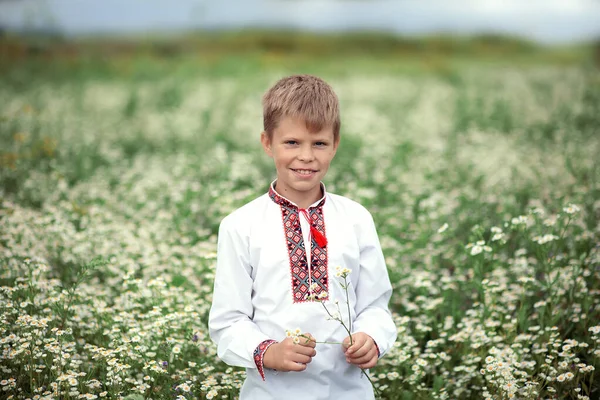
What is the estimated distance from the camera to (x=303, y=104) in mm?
2393

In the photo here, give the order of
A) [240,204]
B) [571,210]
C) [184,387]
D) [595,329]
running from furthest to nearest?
[240,204] < [571,210] < [595,329] < [184,387]

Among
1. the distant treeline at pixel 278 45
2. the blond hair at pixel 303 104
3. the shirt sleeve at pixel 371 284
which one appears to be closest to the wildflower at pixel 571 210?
the shirt sleeve at pixel 371 284

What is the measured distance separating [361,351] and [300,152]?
84cm

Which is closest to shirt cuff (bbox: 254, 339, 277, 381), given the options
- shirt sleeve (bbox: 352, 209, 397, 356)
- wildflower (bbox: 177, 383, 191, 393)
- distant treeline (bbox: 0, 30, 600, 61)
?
shirt sleeve (bbox: 352, 209, 397, 356)

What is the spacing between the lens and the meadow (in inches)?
122

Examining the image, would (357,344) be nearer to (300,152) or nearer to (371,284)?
(371,284)

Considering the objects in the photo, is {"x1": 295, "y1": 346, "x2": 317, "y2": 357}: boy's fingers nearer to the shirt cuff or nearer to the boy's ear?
the shirt cuff

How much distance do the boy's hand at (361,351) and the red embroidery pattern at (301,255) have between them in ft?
0.75

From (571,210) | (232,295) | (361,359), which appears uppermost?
(571,210)

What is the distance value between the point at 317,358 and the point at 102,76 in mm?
15506

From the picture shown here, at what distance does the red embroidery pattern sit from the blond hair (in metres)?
0.34

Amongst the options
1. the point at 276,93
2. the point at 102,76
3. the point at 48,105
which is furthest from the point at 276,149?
the point at 102,76

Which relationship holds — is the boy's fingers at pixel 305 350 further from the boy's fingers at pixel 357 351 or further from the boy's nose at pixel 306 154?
the boy's nose at pixel 306 154

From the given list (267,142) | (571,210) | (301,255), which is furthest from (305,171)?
(571,210)
